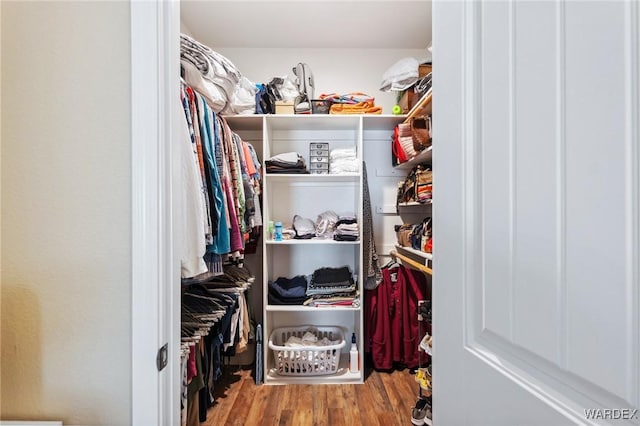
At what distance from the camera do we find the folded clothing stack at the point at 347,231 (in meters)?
2.38

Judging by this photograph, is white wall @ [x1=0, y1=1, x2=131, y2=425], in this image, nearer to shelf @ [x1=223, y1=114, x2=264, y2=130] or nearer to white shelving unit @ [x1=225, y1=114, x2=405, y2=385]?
shelf @ [x1=223, y1=114, x2=264, y2=130]

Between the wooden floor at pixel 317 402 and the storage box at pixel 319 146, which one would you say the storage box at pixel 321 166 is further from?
the wooden floor at pixel 317 402

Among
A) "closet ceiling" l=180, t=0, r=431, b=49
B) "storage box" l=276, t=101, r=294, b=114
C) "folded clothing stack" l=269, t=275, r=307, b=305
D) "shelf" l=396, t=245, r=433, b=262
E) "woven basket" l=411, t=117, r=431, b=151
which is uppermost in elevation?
"closet ceiling" l=180, t=0, r=431, b=49

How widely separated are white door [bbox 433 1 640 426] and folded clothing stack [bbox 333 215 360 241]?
1759 millimetres

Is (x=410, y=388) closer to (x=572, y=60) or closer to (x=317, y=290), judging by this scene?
(x=317, y=290)

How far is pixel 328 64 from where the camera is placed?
8.83ft

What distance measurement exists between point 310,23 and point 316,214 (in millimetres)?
1417

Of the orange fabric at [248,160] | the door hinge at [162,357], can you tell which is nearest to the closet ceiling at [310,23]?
the orange fabric at [248,160]

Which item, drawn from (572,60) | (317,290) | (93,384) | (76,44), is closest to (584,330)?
(572,60)

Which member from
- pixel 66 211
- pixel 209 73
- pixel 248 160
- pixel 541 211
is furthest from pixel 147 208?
pixel 248 160

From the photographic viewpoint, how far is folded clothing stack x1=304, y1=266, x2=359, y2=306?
2420 mm

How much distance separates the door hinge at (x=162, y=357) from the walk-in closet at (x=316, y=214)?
0.78 meters

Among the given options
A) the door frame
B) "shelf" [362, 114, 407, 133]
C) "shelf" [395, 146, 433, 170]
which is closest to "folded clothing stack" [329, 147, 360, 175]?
"shelf" [362, 114, 407, 133]

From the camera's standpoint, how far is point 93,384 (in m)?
0.70
